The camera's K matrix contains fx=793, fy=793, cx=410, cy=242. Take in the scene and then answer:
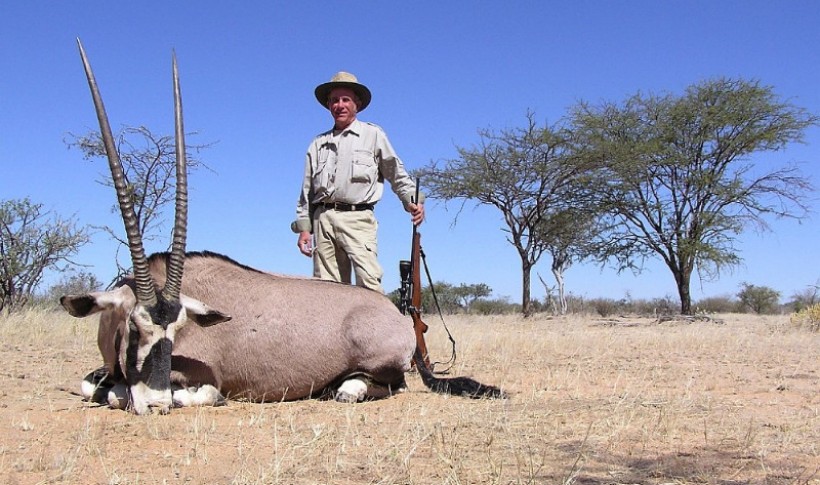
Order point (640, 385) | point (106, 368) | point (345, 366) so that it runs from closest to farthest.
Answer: point (106, 368), point (345, 366), point (640, 385)

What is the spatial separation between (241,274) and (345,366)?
89 centimetres

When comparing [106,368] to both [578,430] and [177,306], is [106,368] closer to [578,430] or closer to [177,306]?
[177,306]

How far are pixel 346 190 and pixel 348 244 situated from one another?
404 mm

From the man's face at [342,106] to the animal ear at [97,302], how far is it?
227 cm

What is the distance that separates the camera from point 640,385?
5527 millimetres

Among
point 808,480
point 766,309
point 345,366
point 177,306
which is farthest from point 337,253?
point 766,309

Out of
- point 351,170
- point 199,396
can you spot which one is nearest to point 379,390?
point 199,396

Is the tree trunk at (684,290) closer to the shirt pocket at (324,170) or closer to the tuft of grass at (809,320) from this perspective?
the tuft of grass at (809,320)

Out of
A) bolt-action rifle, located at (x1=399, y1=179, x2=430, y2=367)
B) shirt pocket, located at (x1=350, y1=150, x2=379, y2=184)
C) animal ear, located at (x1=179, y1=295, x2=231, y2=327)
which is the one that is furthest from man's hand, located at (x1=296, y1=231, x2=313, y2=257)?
animal ear, located at (x1=179, y1=295, x2=231, y2=327)

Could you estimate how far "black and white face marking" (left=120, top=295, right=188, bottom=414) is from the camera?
159 inches

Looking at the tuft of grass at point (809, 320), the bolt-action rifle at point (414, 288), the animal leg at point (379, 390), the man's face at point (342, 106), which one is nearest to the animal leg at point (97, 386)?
the animal leg at point (379, 390)

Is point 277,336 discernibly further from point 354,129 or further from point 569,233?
point 569,233

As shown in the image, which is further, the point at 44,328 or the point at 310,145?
the point at 44,328

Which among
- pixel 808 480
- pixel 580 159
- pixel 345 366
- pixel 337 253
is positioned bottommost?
pixel 808 480
